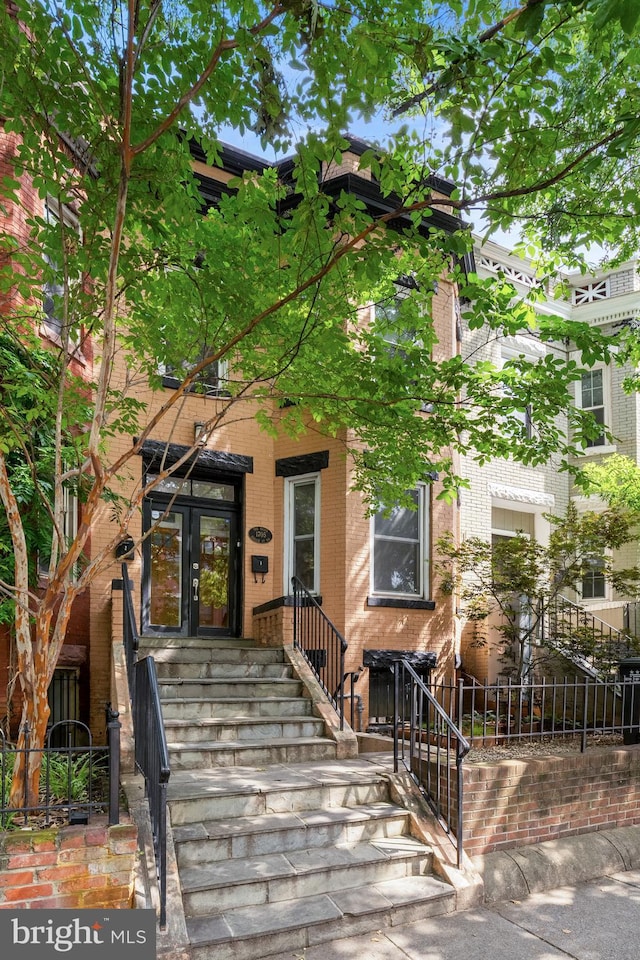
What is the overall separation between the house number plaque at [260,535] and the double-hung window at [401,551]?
1684 mm

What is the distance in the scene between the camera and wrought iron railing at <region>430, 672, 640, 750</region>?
729 cm

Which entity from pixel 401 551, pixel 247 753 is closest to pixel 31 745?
pixel 247 753

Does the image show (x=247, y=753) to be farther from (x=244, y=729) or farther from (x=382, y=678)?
(x=382, y=678)

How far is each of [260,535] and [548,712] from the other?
17.1ft

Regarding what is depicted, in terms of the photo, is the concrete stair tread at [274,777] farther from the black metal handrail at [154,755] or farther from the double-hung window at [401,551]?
the double-hung window at [401,551]

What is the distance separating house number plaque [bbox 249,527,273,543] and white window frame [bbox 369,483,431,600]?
1671 millimetres

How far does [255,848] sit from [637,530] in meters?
11.8

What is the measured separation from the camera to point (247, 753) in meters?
7.05

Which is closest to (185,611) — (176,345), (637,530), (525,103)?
(176,345)

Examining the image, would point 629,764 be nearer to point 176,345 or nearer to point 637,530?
point 176,345

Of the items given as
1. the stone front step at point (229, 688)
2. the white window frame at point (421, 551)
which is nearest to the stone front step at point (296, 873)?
the stone front step at point (229, 688)

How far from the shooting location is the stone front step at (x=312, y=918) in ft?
15.1

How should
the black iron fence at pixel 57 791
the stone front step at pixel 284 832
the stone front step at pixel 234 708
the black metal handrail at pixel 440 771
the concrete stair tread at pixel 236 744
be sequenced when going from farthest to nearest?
the stone front step at pixel 234 708 < the concrete stair tread at pixel 236 744 < the black metal handrail at pixel 440 771 < the stone front step at pixel 284 832 < the black iron fence at pixel 57 791

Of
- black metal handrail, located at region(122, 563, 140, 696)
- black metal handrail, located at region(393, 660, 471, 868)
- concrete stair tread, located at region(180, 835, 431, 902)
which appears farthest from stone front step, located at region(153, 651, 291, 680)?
concrete stair tread, located at region(180, 835, 431, 902)
